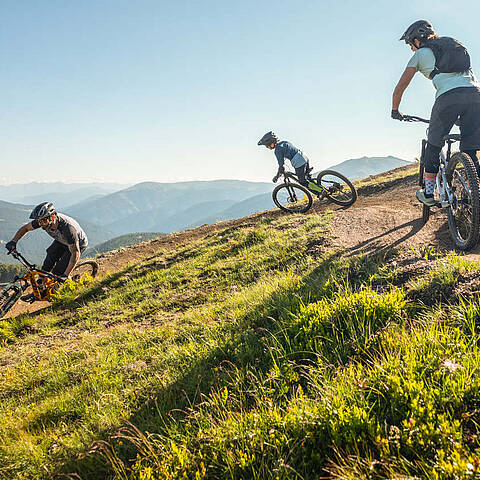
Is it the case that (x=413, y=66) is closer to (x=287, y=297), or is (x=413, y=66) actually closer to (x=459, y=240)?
(x=459, y=240)

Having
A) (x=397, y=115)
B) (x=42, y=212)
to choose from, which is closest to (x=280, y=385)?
(x=397, y=115)

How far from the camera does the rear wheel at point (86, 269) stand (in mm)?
11570

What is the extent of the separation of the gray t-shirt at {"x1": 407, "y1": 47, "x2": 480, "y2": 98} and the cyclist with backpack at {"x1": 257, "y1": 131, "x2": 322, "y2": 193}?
708 centimetres

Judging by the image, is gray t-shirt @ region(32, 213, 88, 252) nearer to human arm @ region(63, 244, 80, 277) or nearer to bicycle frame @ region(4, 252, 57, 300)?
human arm @ region(63, 244, 80, 277)

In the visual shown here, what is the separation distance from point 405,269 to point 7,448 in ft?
18.6

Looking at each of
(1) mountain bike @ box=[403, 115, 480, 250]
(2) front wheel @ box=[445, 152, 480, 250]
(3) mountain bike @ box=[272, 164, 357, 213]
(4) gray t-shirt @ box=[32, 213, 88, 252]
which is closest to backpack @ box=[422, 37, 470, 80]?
(1) mountain bike @ box=[403, 115, 480, 250]

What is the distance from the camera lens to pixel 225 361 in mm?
3375

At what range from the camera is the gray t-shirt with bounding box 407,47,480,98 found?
15.6 ft

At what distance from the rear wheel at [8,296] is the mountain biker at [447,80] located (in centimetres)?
1186

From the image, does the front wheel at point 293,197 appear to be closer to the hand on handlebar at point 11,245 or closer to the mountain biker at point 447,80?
the mountain biker at point 447,80

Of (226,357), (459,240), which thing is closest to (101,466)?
(226,357)

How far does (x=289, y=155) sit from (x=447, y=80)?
7597mm

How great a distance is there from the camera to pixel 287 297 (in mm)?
4527

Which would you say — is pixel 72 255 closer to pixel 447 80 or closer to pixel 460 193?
pixel 460 193
